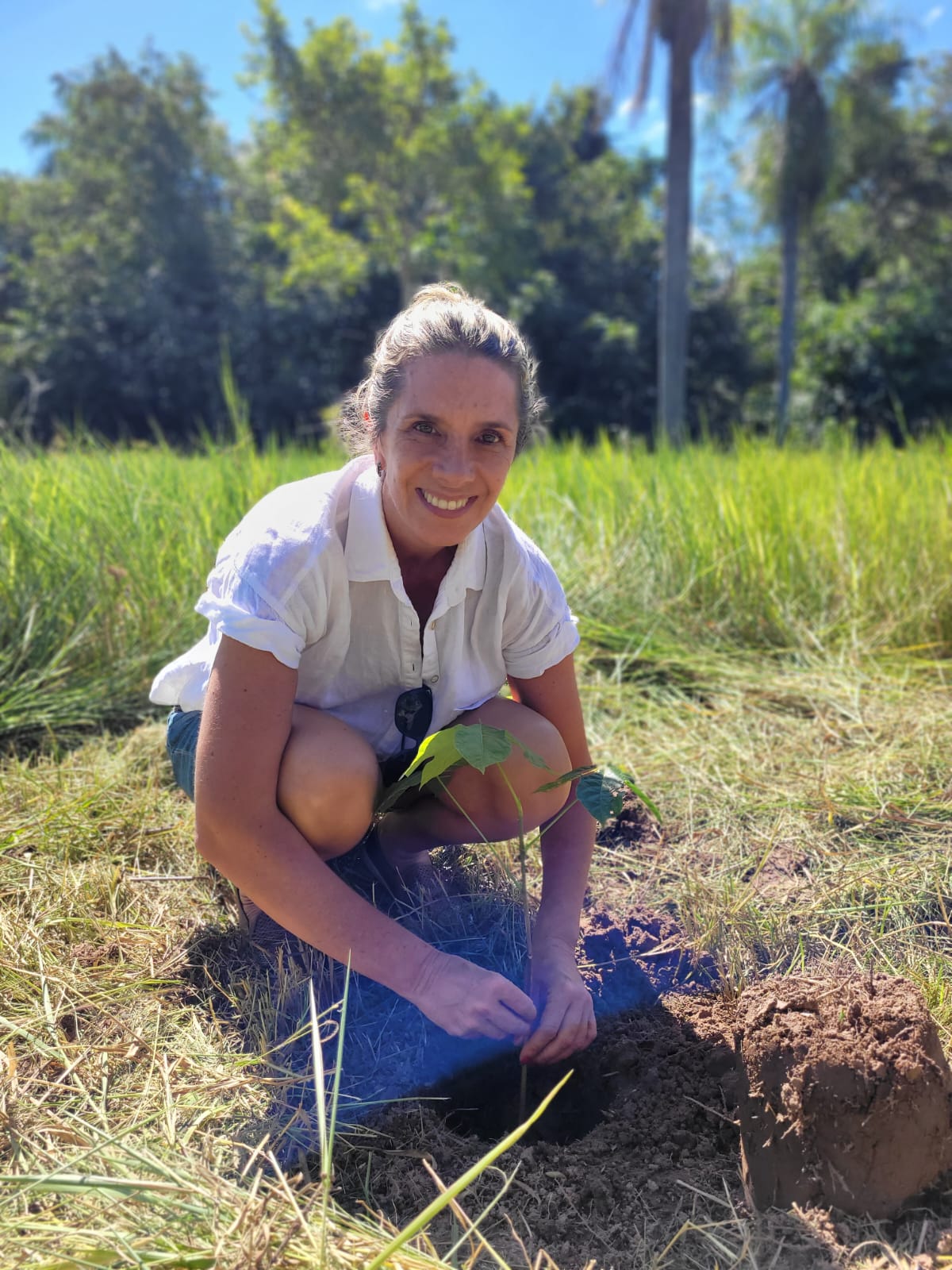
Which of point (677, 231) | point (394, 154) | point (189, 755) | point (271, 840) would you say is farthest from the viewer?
point (394, 154)

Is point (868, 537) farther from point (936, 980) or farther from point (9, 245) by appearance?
point (9, 245)

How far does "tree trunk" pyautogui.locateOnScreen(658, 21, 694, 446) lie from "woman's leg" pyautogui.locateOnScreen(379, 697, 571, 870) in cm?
841

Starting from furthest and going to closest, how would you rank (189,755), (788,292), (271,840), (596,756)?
(788,292)
(596,756)
(189,755)
(271,840)

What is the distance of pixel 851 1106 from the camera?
1156 mm

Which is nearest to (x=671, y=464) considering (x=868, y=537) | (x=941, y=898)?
(x=868, y=537)

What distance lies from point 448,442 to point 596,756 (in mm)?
1323

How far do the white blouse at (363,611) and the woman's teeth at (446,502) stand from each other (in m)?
0.10

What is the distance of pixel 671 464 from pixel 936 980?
3051 mm

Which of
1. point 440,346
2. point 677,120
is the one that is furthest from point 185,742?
point 677,120

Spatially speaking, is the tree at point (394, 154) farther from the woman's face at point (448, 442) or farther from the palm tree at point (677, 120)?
the woman's face at point (448, 442)

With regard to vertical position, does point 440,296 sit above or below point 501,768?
above

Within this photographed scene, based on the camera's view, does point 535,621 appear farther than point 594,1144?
Yes

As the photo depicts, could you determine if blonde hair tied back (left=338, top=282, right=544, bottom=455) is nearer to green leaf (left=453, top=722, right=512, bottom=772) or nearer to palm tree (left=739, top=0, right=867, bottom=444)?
A: green leaf (left=453, top=722, right=512, bottom=772)

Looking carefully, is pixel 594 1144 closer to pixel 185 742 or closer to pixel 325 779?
pixel 325 779
